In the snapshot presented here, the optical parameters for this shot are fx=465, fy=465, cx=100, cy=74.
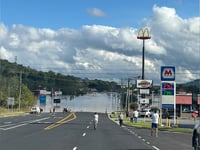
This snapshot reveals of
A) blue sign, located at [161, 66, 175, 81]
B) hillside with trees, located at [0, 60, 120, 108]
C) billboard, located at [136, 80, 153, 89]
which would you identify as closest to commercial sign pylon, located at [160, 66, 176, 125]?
blue sign, located at [161, 66, 175, 81]

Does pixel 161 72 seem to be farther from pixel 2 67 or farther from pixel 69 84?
pixel 69 84

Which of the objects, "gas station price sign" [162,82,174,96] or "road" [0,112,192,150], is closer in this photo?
"road" [0,112,192,150]

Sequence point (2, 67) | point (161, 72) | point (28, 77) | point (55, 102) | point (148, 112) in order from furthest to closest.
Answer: point (28, 77)
point (55, 102)
point (2, 67)
point (148, 112)
point (161, 72)

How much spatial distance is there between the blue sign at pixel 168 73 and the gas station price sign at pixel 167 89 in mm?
999

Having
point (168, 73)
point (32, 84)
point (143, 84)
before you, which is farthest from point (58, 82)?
point (168, 73)

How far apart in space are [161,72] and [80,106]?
146 m

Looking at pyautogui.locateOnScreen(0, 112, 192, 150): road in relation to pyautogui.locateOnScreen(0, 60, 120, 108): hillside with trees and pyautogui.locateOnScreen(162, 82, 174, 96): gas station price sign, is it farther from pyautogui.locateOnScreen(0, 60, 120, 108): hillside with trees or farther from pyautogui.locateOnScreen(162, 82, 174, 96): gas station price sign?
pyautogui.locateOnScreen(0, 60, 120, 108): hillside with trees

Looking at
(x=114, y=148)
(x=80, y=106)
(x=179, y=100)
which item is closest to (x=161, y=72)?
(x=114, y=148)

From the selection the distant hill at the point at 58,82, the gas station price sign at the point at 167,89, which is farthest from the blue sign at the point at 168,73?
the distant hill at the point at 58,82

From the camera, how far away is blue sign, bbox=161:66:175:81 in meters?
46.4

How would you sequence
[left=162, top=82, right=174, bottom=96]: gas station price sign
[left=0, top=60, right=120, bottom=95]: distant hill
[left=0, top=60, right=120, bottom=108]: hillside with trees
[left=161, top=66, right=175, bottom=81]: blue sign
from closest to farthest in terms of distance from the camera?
[left=161, top=66, right=175, bottom=81]: blue sign, [left=162, top=82, right=174, bottom=96]: gas station price sign, [left=0, top=60, right=120, bottom=108]: hillside with trees, [left=0, top=60, right=120, bottom=95]: distant hill

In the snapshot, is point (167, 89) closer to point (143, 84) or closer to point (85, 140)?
point (85, 140)

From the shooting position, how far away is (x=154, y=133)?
3284 centimetres

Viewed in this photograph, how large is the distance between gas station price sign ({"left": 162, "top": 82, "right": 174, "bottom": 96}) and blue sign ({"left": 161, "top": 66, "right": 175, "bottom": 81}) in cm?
100
